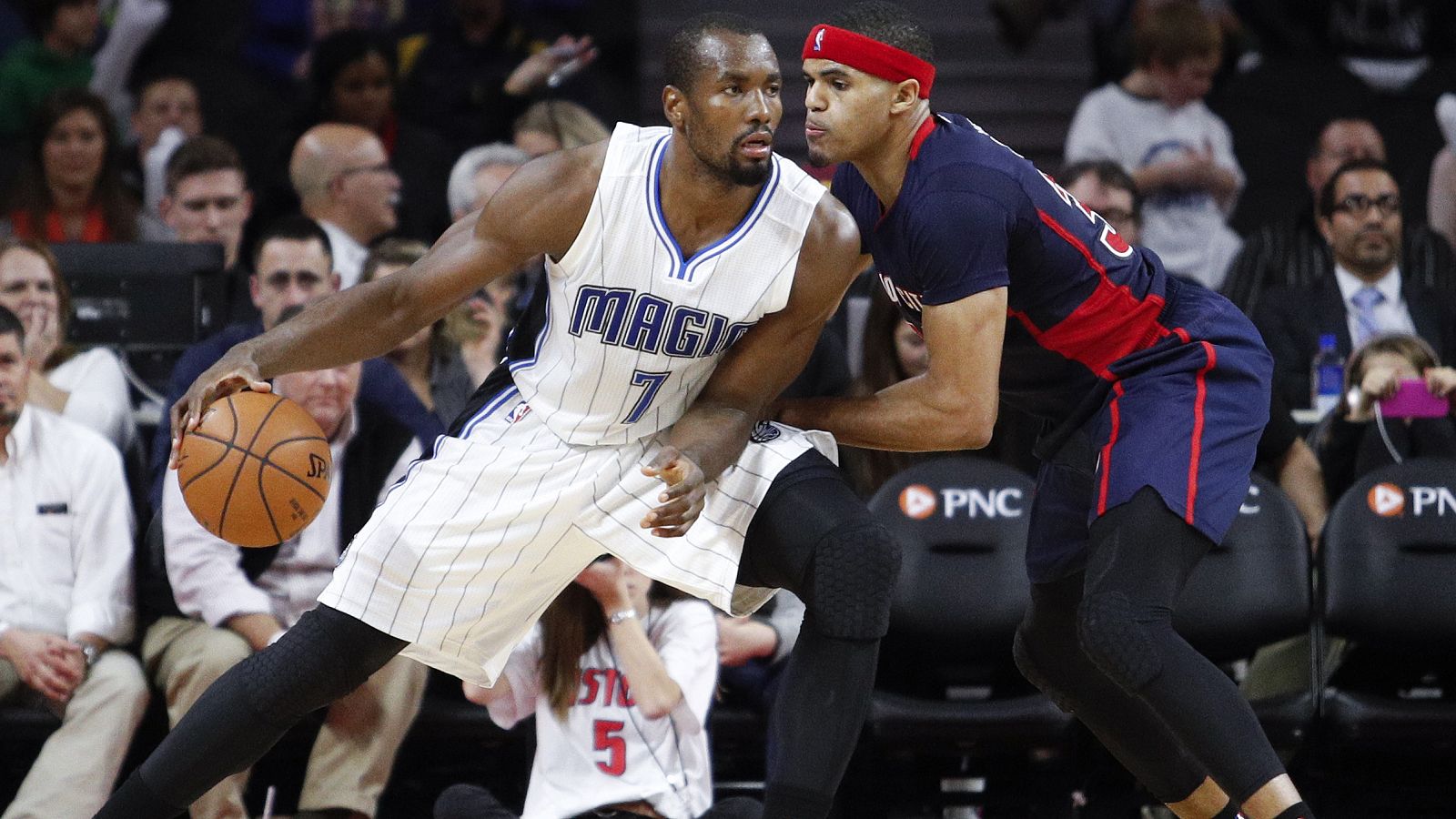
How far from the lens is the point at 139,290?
6020 mm

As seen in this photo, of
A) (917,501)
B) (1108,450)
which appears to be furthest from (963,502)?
(1108,450)

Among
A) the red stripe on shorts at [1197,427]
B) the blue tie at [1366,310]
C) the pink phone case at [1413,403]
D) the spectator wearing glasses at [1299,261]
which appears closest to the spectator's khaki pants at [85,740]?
the red stripe on shorts at [1197,427]

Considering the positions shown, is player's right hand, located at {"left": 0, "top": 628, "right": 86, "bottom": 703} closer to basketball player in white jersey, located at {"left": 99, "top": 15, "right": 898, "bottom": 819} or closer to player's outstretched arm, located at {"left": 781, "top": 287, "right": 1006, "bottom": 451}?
basketball player in white jersey, located at {"left": 99, "top": 15, "right": 898, "bottom": 819}

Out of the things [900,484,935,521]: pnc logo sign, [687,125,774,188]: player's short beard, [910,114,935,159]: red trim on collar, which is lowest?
[900,484,935,521]: pnc logo sign

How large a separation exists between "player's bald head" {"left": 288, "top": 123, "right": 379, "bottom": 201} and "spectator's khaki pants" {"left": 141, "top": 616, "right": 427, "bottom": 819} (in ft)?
8.38

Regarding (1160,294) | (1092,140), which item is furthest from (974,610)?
(1092,140)

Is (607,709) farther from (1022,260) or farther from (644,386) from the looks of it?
(1022,260)

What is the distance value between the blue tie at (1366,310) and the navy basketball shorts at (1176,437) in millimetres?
2784

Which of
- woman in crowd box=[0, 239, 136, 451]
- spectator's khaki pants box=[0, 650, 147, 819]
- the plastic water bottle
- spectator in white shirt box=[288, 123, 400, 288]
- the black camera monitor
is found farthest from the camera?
spectator in white shirt box=[288, 123, 400, 288]

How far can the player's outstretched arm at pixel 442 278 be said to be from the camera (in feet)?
12.2

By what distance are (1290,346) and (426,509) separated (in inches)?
150

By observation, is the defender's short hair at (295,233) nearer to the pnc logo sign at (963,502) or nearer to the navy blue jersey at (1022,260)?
the pnc logo sign at (963,502)

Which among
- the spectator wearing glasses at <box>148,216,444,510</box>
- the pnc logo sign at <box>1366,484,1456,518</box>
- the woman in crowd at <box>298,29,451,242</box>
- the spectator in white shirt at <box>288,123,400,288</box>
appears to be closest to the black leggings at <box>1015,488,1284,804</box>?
the pnc logo sign at <box>1366,484,1456,518</box>

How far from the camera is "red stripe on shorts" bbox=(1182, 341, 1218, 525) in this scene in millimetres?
3865
